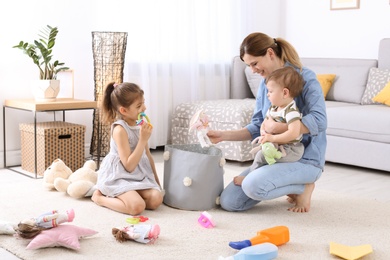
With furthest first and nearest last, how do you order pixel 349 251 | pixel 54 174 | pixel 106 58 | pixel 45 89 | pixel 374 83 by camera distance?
pixel 374 83 → pixel 106 58 → pixel 45 89 → pixel 54 174 → pixel 349 251

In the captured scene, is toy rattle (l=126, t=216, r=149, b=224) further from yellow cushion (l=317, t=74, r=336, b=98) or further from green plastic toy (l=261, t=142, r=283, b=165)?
yellow cushion (l=317, t=74, r=336, b=98)

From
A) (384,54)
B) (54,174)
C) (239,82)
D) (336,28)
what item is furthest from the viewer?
(336,28)

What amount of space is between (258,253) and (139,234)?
0.50 metres

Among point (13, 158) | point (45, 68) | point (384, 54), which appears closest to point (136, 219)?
point (45, 68)

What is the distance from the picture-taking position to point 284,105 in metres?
2.90

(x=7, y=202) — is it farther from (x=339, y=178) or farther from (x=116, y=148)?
(x=339, y=178)

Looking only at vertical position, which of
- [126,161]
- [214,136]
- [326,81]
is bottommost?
[126,161]

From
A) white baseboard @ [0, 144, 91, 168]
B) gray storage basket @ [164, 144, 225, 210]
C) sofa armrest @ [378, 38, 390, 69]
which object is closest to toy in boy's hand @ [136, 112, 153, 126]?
gray storage basket @ [164, 144, 225, 210]

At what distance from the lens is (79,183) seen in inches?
127

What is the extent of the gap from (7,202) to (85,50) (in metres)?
1.68

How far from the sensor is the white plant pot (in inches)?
156

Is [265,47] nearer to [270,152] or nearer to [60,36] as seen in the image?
[270,152]

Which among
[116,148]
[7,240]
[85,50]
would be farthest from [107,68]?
[7,240]

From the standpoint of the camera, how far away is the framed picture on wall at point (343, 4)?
531 cm
